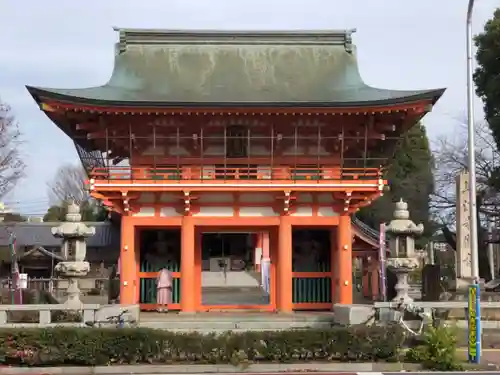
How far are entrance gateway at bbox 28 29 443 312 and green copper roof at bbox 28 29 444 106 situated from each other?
0.10 meters

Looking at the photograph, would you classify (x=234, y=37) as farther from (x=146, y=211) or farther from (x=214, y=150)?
(x=146, y=211)

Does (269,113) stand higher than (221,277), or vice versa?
(269,113)

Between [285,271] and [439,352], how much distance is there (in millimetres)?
Result: 10406

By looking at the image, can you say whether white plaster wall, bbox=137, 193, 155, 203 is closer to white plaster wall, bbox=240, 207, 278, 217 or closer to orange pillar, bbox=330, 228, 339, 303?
white plaster wall, bbox=240, 207, 278, 217

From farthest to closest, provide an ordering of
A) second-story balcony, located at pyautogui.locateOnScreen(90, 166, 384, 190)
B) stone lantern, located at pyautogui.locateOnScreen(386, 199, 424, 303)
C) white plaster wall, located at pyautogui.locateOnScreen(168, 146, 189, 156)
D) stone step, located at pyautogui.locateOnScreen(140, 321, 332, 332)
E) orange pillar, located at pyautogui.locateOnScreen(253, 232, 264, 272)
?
1. orange pillar, located at pyautogui.locateOnScreen(253, 232, 264, 272)
2. white plaster wall, located at pyautogui.locateOnScreen(168, 146, 189, 156)
3. second-story balcony, located at pyautogui.locateOnScreen(90, 166, 384, 190)
4. stone step, located at pyautogui.locateOnScreen(140, 321, 332, 332)
5. stone lantern, located at pyautogui.locateOnScreen(386, 199, 424, 303)

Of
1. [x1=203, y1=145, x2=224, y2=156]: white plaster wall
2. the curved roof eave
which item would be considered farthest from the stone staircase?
the curved roof eave

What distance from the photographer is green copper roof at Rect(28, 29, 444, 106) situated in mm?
27469

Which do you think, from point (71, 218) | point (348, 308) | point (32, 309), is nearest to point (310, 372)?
point (348, 308)

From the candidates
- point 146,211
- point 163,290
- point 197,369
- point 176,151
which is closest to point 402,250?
point 197,369

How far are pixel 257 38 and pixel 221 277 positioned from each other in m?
23.1

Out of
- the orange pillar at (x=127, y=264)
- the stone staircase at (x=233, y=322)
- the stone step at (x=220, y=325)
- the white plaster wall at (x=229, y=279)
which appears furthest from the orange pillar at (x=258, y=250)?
the stone step at (x=220, y=325)

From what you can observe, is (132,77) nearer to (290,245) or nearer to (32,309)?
(290,245)

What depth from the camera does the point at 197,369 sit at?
54.4 ft

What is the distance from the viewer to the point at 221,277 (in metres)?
49.3
